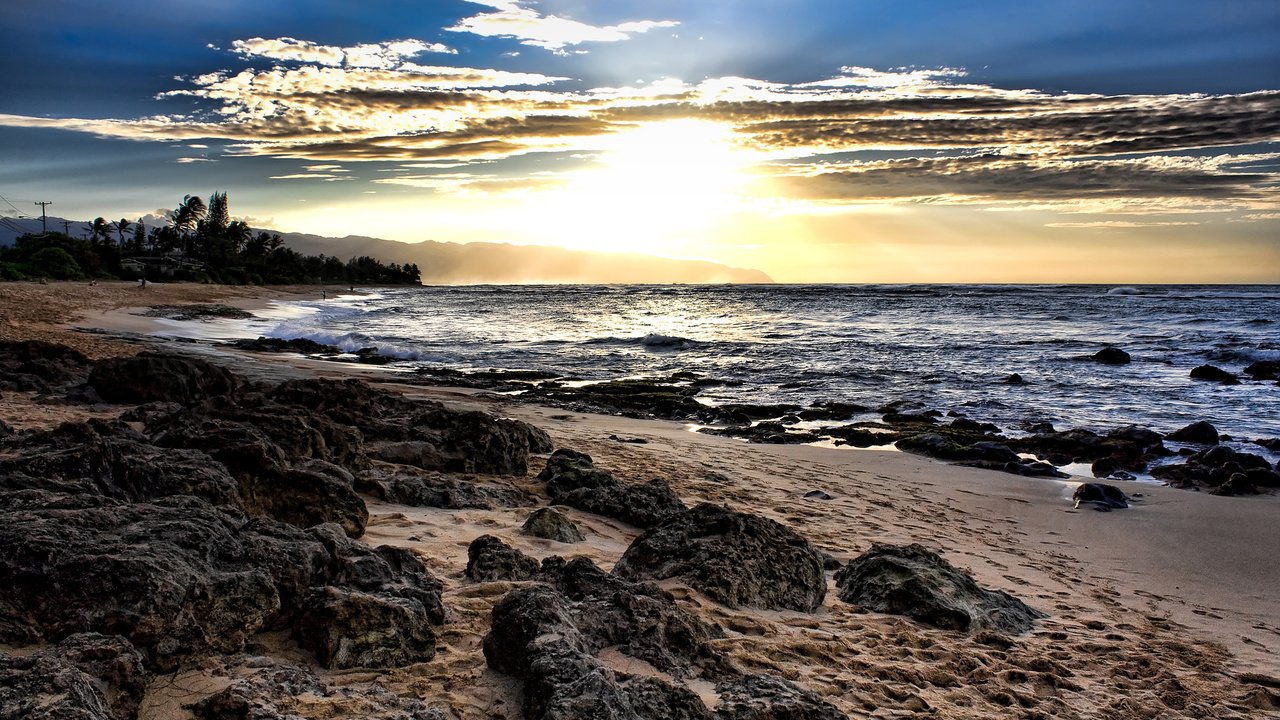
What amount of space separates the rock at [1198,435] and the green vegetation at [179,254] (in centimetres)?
6476

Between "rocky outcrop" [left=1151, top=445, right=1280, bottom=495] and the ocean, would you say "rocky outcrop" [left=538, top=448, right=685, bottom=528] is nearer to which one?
"rocky outcrop" [left=1151, top=445, right=1280, bottom=495]

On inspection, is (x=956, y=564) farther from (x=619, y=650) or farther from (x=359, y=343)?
(x=359, y=343)

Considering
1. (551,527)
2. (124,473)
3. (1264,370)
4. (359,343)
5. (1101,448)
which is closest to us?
(124,473)

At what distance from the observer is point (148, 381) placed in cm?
964

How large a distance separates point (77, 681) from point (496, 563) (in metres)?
2.51

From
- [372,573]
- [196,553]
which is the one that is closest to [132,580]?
[196,553]

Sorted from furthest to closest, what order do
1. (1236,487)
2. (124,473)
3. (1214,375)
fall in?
1. (1214,375)
2. (1236,487)
3. (124,473)

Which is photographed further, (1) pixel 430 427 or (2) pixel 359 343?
(2) pixel 359 343

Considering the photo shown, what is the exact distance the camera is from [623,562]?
212 inches

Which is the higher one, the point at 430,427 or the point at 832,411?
the point at 430,427

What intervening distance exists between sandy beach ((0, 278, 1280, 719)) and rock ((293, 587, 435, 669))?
8 cm

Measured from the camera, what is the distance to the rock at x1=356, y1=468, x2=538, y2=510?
21.5 ft

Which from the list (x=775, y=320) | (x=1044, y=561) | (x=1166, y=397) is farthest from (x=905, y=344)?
(x=1044, y=561)

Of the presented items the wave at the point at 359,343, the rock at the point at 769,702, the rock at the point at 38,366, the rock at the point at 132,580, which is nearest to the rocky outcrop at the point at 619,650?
the rock at the point at 769,702
